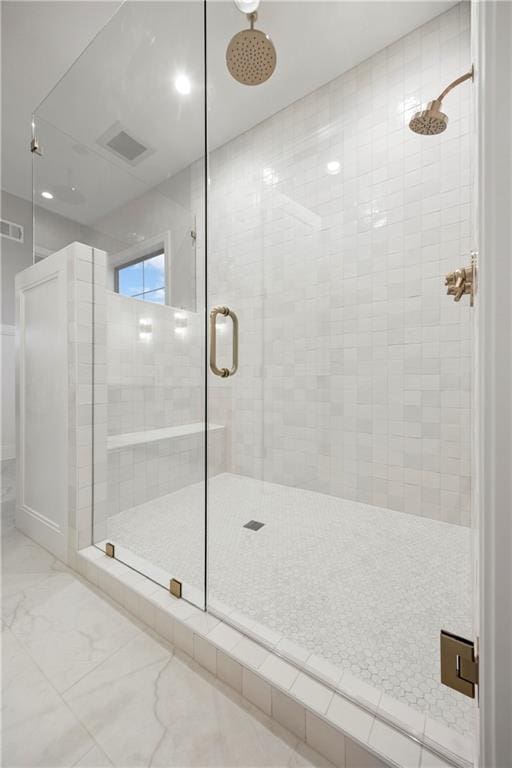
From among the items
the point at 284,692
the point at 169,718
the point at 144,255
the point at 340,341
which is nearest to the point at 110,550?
the point at 169,718

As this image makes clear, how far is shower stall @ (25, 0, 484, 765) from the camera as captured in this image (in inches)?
51.6

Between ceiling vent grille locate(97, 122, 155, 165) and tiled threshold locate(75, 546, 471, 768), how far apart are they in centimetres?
203

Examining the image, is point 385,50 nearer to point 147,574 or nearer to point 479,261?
point 479,261

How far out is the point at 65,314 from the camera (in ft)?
4.90

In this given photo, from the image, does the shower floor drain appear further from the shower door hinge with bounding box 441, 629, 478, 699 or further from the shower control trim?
the shower control trim

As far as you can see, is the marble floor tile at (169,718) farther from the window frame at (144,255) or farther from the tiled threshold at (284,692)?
the window frame at (144,255)

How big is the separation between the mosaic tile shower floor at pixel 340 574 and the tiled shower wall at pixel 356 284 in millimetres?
327

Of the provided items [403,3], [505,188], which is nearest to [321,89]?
[403,3]

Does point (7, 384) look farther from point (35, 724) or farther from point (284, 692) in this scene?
point (284, 692)

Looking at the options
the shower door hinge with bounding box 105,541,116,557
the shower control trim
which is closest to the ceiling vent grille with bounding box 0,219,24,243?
the shower door hinge with bounding box 105,541,116,557

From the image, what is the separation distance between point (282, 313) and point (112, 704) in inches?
80.7

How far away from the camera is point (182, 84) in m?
1.60

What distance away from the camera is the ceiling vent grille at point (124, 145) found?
1.77 meters

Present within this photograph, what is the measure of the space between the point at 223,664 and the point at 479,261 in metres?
1.11
